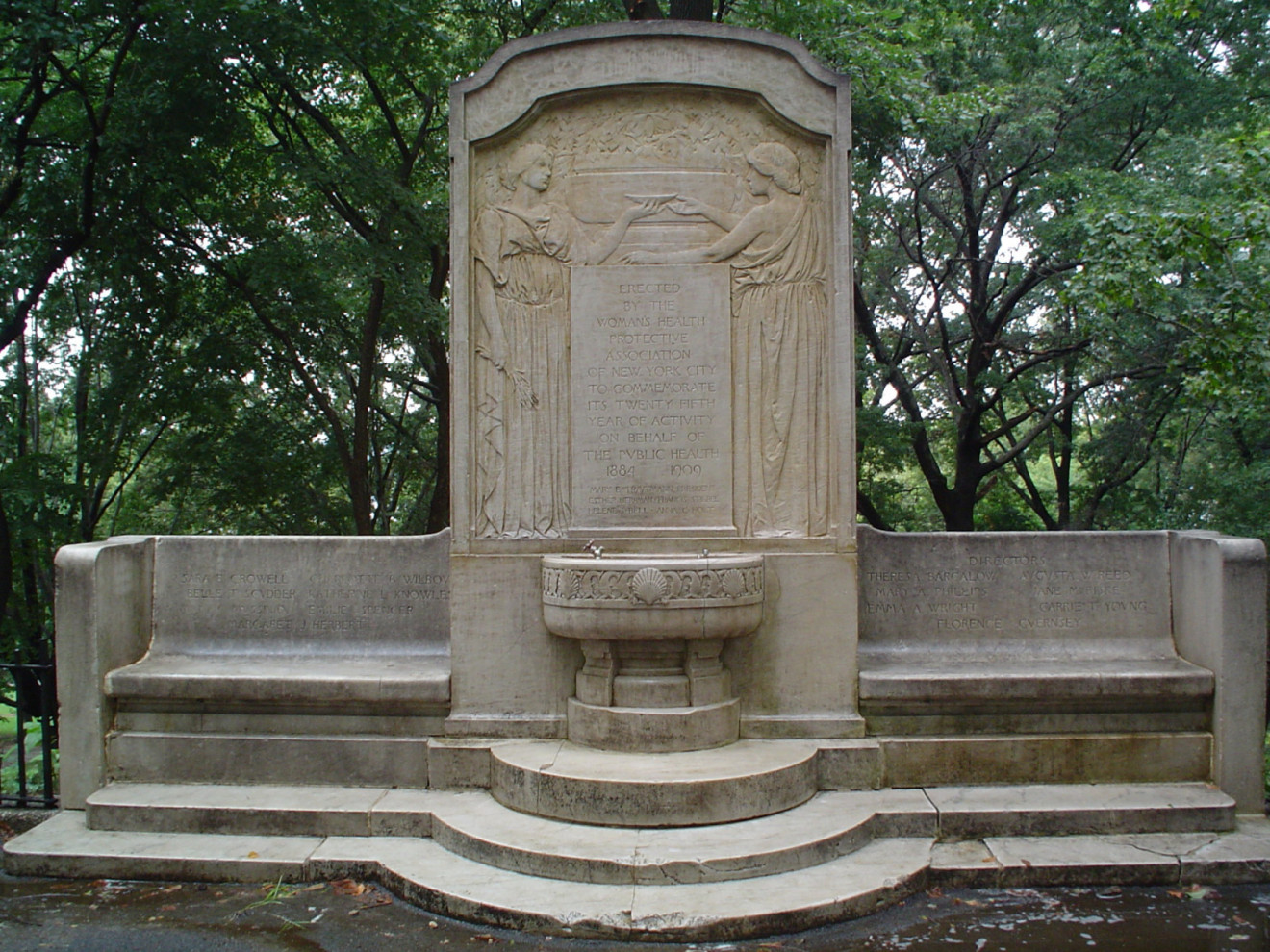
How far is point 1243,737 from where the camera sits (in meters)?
5.49

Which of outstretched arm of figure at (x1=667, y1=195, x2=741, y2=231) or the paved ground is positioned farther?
outstretched arm of figure at (x1=667, y1=195, x2=741, y2=231)

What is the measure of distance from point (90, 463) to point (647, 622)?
9464 mm

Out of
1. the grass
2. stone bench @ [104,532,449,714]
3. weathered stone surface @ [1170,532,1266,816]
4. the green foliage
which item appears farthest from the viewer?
the green foliage

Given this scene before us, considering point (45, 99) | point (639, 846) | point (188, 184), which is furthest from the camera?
→ point (188, 184)

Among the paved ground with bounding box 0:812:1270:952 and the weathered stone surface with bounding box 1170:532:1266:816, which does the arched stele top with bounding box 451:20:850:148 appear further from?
the paved ground with bounding box 0:812:1270:952

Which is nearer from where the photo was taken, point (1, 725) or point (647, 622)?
point (647, 622)

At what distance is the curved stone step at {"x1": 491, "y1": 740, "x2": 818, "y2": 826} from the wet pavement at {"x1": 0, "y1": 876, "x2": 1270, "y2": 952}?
794mm

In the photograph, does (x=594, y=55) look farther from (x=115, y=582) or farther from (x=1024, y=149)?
(x=1024, y=149)

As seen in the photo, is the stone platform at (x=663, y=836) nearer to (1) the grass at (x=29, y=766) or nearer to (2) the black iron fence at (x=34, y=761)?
(2) the black iron fence at (x=34, y=761)

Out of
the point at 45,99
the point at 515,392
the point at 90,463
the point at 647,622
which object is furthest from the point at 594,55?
the point at 90,463

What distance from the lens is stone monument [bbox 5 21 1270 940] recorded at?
210 inches

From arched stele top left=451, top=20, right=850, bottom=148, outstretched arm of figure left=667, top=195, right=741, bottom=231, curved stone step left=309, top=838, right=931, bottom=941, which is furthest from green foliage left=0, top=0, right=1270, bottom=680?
curved stone step left=309, top=838, right=931, bottom=941

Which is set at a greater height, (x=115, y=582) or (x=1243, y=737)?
(x=115, y=582)

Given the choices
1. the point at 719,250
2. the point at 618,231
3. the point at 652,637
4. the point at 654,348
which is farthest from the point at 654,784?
the point at 618,231
